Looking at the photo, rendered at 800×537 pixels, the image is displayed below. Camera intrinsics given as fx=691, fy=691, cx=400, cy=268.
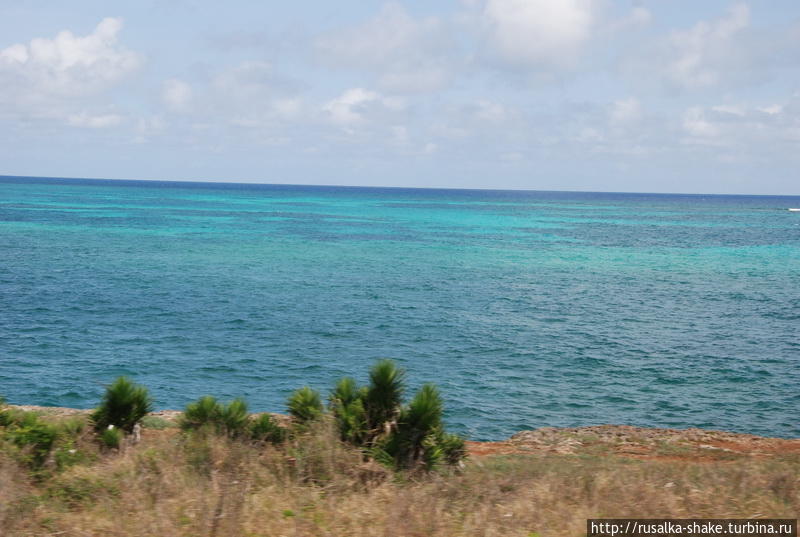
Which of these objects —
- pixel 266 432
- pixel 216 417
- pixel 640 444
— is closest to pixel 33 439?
pixel 216 417

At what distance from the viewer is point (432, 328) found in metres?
24.0

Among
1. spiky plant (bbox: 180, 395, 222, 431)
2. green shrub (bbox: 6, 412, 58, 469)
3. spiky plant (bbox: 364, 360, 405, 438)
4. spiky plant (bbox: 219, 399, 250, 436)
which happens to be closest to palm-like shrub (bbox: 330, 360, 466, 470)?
spiky plant (bbox: 364, 360, 405, 438)

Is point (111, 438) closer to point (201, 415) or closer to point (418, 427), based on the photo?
point (201, 415)

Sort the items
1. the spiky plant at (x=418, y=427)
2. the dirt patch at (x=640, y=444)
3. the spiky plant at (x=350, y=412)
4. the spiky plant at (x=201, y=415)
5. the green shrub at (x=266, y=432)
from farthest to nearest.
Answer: the dirt patch at (x=640, y=444)
the spiky plant at (x=201, y=415)
the green shrub at (x=266, y=432)
the spiky plant at (x=350, y=412)
the spiky plant at (x=418, y=427)

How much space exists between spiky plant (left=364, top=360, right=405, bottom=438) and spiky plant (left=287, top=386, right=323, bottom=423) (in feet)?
2.36

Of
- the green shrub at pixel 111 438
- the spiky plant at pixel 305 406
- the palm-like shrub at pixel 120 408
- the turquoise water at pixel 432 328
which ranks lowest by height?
the turquoise water at pixel 432 328

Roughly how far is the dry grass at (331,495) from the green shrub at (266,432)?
35cm

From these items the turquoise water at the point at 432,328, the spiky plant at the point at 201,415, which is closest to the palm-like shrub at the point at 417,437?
the spiky plant at the point at 201,415

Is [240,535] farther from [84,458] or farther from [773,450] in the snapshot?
[773,450]

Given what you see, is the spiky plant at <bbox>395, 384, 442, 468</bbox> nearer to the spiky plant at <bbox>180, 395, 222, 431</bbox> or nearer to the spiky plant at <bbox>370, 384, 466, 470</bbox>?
the spiky plant at <bbox>370, 384, 466, 470</bbox>

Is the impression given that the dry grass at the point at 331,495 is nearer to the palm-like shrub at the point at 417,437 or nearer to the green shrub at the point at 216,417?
the palm-like shrub at the point at 417,437

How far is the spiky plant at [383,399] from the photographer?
28.9 feet

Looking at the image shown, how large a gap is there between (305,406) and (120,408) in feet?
8.89

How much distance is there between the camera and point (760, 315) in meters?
27.4
